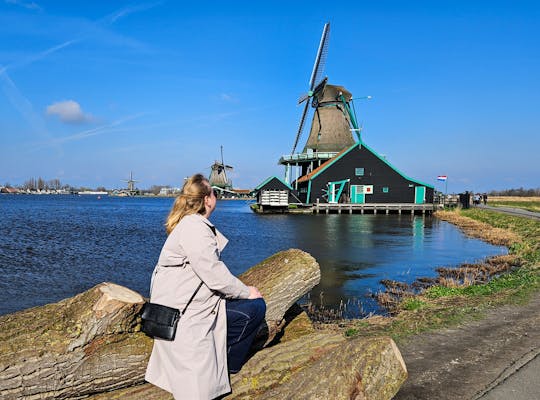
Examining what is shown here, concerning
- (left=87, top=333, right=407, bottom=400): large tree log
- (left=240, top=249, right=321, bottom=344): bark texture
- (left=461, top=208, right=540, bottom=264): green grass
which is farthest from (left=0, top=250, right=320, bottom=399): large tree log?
(left=461, top=208, right=540, bottom=264): green grass

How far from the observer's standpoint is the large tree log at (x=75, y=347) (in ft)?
10.5

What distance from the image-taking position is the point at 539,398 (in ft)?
13.0

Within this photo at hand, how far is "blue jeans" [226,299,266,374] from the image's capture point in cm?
345

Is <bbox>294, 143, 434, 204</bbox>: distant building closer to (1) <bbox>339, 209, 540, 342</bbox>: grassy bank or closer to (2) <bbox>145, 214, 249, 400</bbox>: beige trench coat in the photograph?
(1) <bbox>339, 209, 540, 342</bbox>: grassy bank

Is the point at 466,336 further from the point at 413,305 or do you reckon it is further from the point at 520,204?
the point at 520,204

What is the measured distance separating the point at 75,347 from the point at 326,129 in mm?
51363

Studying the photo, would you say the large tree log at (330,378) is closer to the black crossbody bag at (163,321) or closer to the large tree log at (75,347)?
the large tree log at (75,347)

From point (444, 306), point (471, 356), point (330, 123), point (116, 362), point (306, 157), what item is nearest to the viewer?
point (116, 362)

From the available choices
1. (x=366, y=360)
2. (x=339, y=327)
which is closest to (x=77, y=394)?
(x=366, y=360)

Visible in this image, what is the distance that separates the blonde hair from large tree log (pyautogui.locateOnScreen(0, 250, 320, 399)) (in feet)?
2.69

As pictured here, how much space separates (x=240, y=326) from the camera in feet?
11.4

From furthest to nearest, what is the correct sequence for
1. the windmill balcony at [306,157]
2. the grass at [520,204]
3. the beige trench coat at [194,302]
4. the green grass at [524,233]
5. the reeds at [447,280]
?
the windmill balcony at [306,157] → the grass at [520,204] → the green grass at [524,233] → the reeds at [447,280] → the beige trench coat at [194,302]

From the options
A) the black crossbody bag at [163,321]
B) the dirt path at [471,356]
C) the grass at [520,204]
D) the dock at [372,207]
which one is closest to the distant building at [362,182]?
the dock at [372,207]

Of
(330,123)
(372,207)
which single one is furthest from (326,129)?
(372,207)
